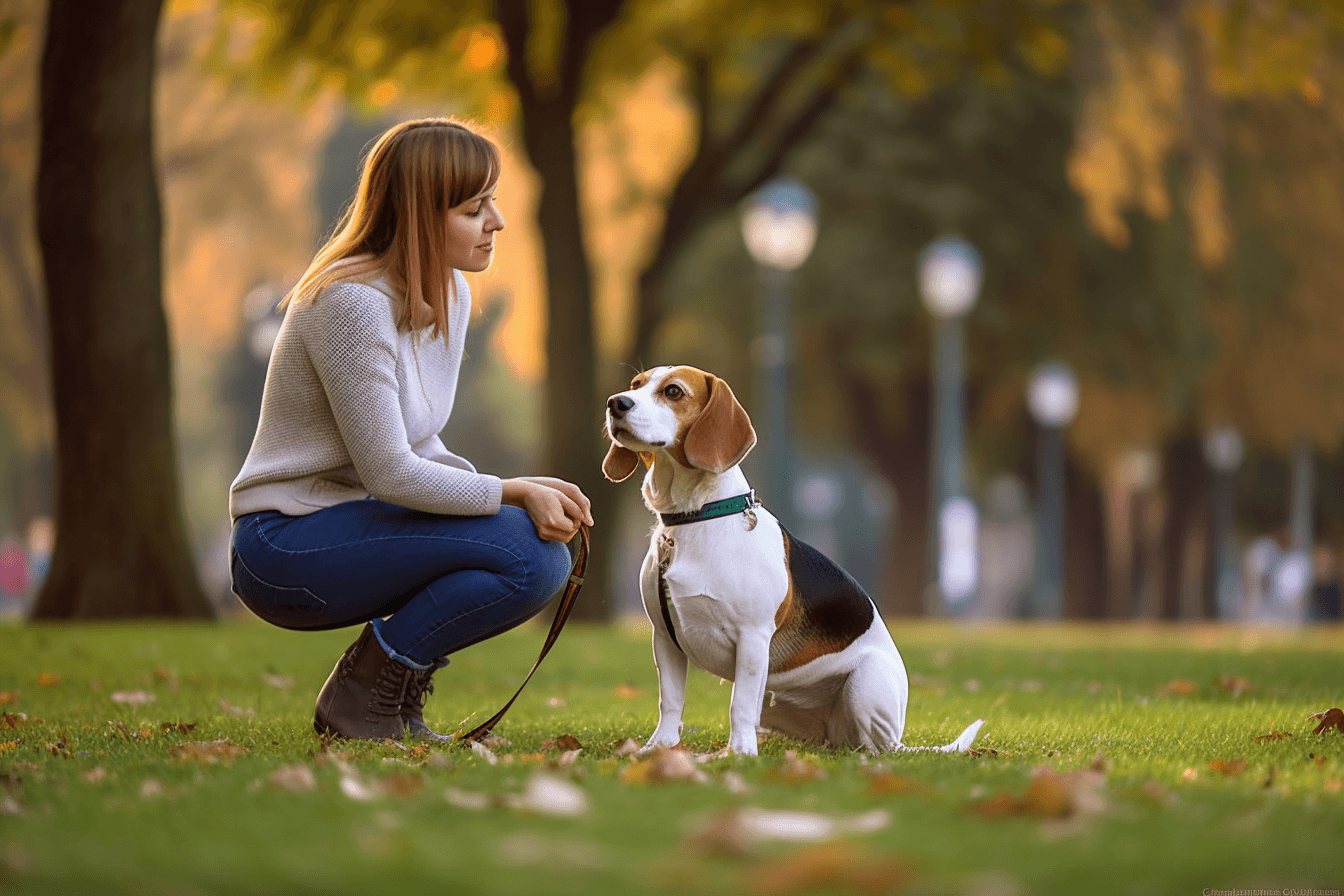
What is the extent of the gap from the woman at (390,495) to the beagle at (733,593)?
1.23 feet

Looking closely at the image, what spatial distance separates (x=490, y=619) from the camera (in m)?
4.83

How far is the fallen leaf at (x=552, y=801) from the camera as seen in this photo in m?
3.20

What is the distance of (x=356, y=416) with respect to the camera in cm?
459

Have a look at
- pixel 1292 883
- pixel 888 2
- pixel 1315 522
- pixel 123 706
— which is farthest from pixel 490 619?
pixel 1315 522

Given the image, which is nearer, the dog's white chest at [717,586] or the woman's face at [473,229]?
the dog's white chest at [717,586]

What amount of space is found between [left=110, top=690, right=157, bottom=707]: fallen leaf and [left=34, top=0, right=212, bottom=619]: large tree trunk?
3535 mm

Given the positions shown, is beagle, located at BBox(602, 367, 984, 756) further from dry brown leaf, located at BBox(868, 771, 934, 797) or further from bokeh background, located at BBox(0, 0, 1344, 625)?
bokeh background, located at BBox(0, 0, 1344, 625)

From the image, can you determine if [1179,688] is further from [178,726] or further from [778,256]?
[778,256]

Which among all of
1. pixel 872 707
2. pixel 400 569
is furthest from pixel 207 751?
pixel 872 707

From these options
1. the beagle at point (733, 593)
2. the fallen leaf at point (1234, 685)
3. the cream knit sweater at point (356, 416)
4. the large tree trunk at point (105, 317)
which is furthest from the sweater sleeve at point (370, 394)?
the large tree trunk at point (105, 317)

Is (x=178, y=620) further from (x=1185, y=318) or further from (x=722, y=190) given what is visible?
(x=1185, y=318)

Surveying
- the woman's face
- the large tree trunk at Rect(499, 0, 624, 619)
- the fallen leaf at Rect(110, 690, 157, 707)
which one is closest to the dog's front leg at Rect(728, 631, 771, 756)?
the woman's face

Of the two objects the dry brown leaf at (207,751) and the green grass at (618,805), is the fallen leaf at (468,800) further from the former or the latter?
the dry brown leaf at (207,751)

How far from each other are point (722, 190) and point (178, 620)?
7.50 m
